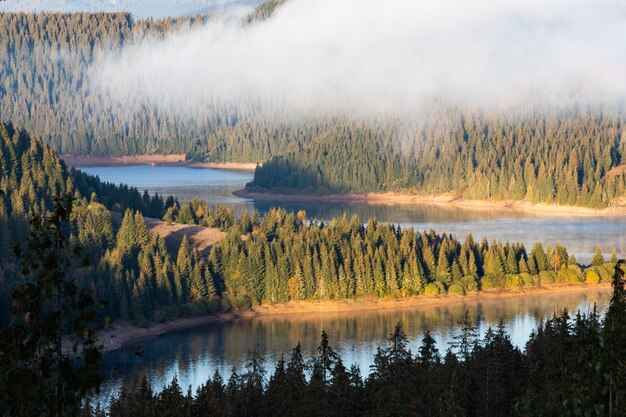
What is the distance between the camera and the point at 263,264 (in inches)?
4921

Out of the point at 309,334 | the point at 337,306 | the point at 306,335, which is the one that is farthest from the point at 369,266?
the point at 306,335

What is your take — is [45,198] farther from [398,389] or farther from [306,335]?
[398,389]

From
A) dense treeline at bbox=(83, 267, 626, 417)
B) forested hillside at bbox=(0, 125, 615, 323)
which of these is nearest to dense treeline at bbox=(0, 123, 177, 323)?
forested hillside at bbox=(0, 125, 615, 323)

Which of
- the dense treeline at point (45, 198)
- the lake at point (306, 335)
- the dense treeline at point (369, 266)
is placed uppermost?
the dense treeline at point (45, 198)

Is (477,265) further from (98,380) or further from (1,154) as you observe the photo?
(98,380)

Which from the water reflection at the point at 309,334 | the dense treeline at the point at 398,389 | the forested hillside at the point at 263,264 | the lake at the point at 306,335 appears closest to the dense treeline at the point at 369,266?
the forested hillside at the point at 263,264

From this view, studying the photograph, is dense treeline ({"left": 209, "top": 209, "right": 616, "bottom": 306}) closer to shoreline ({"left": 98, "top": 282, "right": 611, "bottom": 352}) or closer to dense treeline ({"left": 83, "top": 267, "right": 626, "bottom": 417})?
shoreline ({"left": 98, "top": 282, "right": 611, "bottom": 352})

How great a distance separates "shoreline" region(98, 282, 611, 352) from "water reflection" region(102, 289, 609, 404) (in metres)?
1.37

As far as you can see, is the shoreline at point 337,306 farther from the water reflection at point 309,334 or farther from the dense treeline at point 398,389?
the dense treeline at point 398,389

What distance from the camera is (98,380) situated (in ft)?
77.3

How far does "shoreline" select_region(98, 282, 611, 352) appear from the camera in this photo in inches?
4225

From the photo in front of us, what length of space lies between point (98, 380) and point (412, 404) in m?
33.4

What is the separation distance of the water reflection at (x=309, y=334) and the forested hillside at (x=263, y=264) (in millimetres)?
5702

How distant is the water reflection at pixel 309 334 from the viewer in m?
90.7
